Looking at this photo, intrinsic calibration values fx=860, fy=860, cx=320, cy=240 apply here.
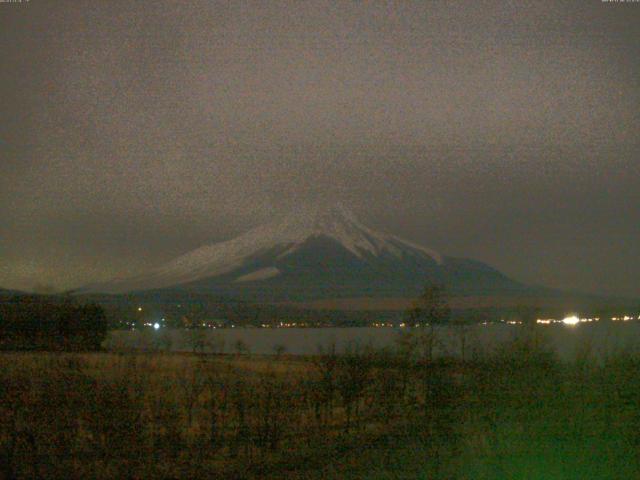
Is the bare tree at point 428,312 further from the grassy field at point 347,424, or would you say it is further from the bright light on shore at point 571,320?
the grassy field at point 347,424

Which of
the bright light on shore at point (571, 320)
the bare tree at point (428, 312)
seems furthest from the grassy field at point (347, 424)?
the bare tree at point (428, 312)

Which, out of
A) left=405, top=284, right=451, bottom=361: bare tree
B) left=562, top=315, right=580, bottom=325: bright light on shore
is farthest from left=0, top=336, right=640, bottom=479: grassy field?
left=405, top=284, right=451, bottom=361: bare tree

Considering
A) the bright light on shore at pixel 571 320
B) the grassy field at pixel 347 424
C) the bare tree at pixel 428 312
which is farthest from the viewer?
the bare tree at pixel 428 312

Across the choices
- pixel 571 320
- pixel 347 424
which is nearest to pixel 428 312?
pixel 571 320

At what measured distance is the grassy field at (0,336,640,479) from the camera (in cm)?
1172

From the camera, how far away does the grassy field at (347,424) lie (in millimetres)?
11719

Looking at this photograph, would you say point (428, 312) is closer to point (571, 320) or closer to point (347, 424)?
point (571, 320)

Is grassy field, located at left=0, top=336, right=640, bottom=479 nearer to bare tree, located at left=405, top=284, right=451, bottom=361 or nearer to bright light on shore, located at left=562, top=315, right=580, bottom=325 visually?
bright light on shore, located at left=562, top=315, right=580, bottom=325

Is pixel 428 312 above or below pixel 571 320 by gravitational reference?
above

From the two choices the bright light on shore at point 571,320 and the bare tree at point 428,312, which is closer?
the bright light on shore at point 571,320

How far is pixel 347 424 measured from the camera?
18.0 m

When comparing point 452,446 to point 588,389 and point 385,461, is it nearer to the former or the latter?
point 385,461

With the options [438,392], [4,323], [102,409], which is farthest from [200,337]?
[102,409]

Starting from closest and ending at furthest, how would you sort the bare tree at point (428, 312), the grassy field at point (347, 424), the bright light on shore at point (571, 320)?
the grassy field at point (347, 424) < the bright light on shore at point (571, 320) < the bare tree at point (428, 312)
